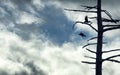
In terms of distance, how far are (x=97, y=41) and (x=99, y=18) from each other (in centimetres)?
212

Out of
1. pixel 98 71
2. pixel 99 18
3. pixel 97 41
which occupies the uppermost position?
pixel 99 18

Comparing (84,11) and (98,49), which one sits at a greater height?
(84,11)

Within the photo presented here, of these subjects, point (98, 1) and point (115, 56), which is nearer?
point (115, 56)

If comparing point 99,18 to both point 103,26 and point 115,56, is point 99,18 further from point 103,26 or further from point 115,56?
point 115,56

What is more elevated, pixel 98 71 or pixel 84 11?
pixel 84 11

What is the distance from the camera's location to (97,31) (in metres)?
33.0

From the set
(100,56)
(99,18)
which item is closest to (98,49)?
(100,56)

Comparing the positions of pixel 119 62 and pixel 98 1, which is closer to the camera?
pixel 119 62

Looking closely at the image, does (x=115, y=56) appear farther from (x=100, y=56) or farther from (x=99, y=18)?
(x=99, y=18)

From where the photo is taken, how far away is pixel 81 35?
32219 mm

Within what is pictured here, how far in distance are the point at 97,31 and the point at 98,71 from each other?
3622mm

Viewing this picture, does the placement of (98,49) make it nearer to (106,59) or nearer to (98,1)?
(106,59)

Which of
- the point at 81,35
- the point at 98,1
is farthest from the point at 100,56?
the point at 98,1

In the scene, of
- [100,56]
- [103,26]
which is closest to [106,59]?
[100,56]
